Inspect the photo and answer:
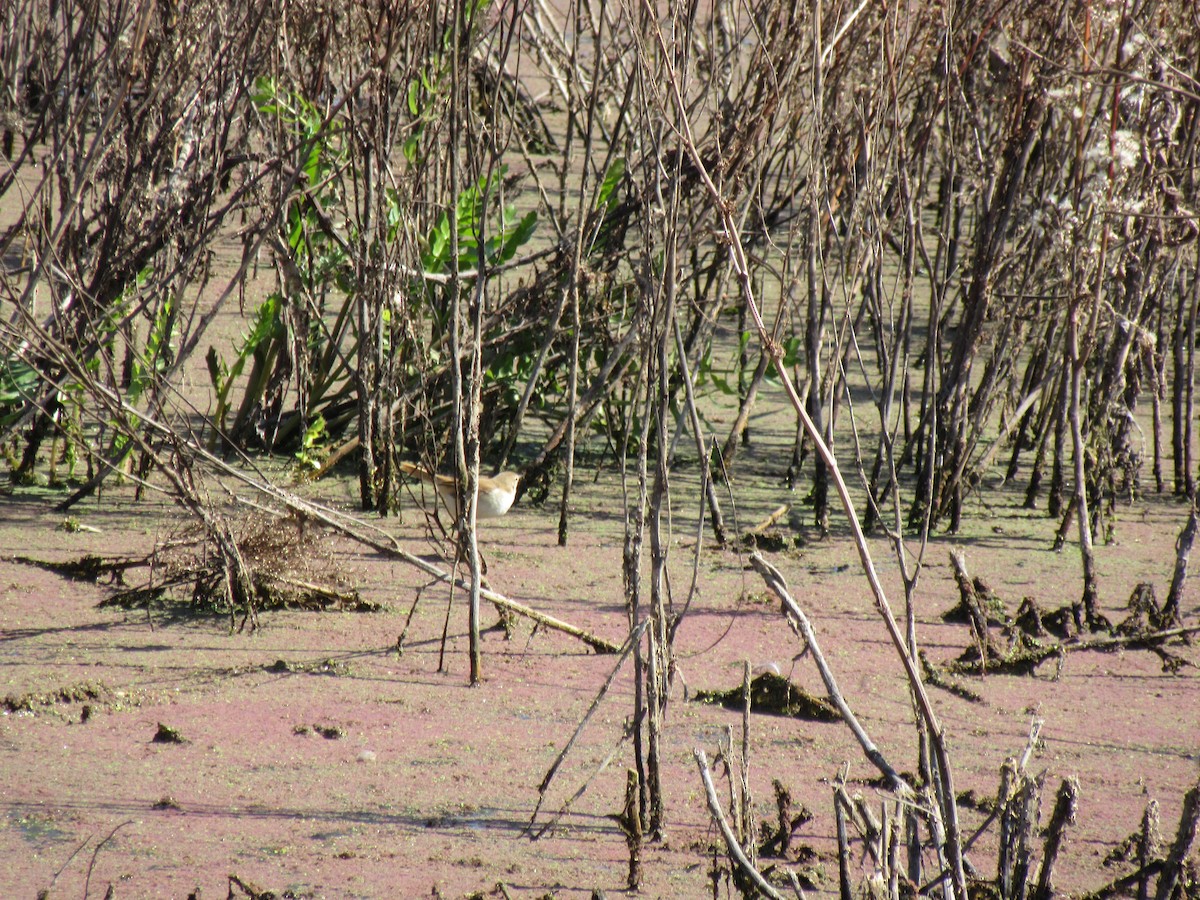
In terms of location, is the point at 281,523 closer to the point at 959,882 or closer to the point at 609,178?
the point at 609,178

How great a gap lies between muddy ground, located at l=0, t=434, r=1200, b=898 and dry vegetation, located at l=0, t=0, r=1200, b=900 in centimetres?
15

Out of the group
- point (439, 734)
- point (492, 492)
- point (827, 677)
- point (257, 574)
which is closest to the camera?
point (827, 677)

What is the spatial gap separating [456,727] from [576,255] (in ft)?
3.93

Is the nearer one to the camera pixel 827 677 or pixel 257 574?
pixel 827 677

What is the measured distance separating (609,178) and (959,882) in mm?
3515

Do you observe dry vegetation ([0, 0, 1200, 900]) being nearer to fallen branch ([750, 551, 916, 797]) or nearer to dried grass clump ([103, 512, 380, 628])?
dried grass clump ([103, 512, 380, 628])

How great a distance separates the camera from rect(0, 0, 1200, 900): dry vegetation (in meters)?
3.56

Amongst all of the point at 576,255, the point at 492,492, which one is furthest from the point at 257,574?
the point at 576,255

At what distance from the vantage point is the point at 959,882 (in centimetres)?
201

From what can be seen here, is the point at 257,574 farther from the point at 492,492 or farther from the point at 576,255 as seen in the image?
the point at 576,255

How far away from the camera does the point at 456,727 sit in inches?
127

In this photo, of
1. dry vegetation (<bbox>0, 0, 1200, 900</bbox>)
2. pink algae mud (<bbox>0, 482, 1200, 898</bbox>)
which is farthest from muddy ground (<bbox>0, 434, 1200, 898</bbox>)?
dry vegetation (<bbox>0, 0, 1200, 900</bbox>)

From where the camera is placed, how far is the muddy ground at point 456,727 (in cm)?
262

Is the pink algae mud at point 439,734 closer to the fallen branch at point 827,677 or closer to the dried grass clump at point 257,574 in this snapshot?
the dried grass clump at point 257,574
